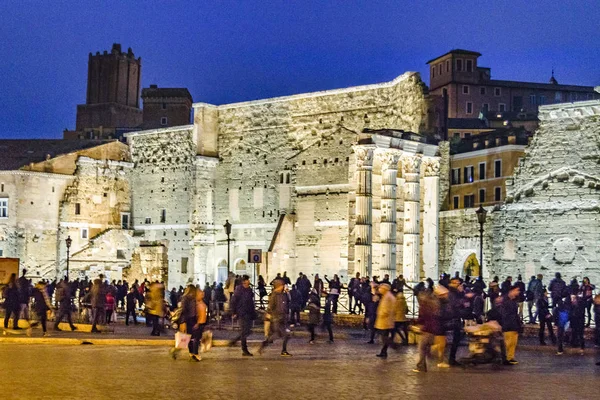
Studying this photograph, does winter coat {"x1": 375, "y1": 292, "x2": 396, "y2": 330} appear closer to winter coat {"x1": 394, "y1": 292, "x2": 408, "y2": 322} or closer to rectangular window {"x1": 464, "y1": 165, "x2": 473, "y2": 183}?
winter coat {"x1": 394, "y1": 292, "x2": 408, "y2": 322}

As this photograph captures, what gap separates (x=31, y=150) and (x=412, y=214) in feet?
92.1

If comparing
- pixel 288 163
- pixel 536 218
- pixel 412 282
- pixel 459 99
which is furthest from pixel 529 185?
pixel 459 99

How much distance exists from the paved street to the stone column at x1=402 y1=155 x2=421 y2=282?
21.2m

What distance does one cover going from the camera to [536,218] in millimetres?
39969

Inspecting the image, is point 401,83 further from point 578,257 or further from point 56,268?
point 56,268

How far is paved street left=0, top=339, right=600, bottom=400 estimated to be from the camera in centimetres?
1180

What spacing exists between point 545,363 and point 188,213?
122 ft

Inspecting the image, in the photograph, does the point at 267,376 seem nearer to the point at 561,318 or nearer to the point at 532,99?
the point at 561,318

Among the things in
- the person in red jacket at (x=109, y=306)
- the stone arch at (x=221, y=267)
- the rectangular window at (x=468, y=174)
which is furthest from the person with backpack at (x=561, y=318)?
the stone arch at (x=221, y=267)

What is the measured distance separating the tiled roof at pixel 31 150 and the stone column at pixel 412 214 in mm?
23837

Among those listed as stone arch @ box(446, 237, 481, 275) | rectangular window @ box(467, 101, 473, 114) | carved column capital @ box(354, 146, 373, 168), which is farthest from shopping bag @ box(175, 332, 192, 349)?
rectangular window @ box(467, 101, 473, 114)

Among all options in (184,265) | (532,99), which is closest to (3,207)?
(184,265)

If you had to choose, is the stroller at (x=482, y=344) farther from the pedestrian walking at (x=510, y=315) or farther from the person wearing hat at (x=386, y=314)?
the person wearing hat at (x=386, y=314)

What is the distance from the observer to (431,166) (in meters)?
42.1
